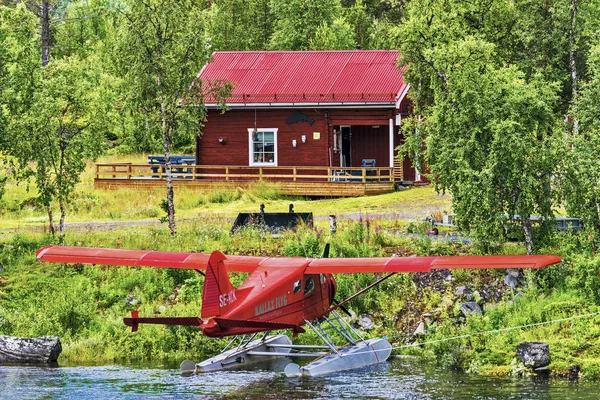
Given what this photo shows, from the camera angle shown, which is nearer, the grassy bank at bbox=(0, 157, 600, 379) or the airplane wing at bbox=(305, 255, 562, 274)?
the airplane wing at bbox=(305, 255, 562, 274)

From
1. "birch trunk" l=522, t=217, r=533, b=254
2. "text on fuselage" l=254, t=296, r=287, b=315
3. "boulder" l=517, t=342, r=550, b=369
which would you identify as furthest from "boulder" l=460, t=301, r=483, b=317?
"text on fuselage" l=254, t=296, r=287, b=315

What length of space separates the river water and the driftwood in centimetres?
104

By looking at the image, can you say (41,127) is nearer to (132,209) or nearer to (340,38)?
(132,209)

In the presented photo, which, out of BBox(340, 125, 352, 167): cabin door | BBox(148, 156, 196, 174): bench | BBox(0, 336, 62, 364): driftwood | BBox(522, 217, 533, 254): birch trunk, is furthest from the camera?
BBox(148, 156, 196, 174): bench

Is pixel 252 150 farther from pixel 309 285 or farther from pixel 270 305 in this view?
pixel 270 305

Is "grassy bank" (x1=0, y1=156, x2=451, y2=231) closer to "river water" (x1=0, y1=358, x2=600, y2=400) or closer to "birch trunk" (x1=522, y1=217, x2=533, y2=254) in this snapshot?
"birch trunk" (x1=522, y1=217, x2=533, y2=254)

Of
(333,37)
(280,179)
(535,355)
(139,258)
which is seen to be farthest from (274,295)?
(333,37)

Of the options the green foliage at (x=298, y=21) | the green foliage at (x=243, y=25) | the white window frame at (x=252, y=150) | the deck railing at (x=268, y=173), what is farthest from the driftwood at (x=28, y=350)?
the green foliage at (x=243, y=25)

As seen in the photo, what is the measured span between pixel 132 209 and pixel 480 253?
1774 cm

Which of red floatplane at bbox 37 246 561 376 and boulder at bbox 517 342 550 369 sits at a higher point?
red floatplane at bbox 37 246 561 376

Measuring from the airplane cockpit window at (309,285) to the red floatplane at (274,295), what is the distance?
0.02 metres

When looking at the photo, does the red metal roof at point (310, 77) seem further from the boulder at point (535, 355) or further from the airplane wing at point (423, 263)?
the airplane wing at point (423, 263)

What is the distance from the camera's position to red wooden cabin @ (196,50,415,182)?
4612 centimetres

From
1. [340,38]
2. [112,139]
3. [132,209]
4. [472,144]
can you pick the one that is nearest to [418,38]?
[472,144]
